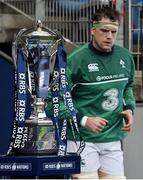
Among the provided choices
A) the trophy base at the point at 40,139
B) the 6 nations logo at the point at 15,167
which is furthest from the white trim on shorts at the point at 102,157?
the 6 nations logo at the point at 15,167

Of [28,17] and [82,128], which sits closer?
[82,128]

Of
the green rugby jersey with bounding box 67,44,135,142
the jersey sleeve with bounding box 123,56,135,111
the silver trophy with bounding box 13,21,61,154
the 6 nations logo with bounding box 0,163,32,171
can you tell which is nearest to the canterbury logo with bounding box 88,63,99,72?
the green rugby jersey with bounding box 67,44,135,142

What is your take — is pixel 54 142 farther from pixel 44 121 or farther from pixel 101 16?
pixel 101 16

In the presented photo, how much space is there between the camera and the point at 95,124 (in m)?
3.54

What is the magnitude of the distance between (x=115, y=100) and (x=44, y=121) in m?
0.61

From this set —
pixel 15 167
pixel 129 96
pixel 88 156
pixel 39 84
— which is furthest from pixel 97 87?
pixel 15 167

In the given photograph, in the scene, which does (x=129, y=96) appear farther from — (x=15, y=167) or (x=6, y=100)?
(x=6, y=100)

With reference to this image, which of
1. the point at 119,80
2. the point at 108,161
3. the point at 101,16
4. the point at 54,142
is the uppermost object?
the point at 101,16

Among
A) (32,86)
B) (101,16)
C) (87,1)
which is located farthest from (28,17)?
(32,86)

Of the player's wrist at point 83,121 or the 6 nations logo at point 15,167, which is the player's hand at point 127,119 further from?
the 6 nations logo at point 15,167

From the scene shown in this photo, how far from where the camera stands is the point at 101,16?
3.73 m

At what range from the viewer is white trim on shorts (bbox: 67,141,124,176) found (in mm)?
3752

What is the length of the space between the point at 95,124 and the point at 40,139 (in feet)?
1.24

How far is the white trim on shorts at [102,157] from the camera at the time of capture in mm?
3752
